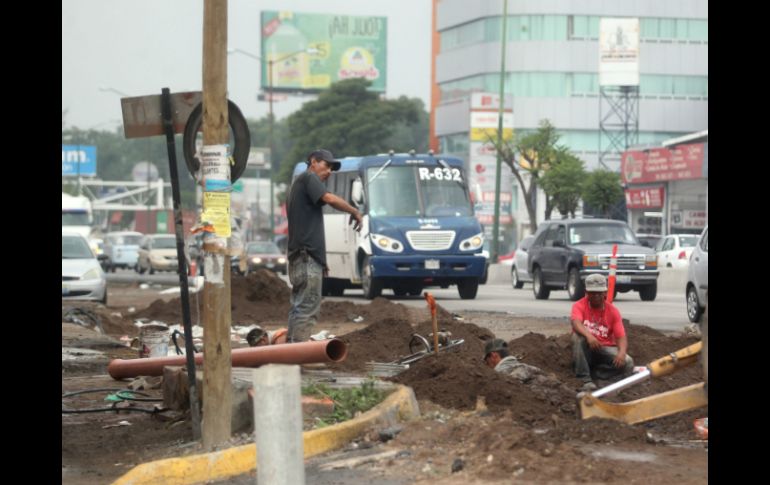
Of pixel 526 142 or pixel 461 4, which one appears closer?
pixel 526 142

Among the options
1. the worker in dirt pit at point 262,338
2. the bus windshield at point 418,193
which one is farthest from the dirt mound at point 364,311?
the worker in dirt pit at point 262,338

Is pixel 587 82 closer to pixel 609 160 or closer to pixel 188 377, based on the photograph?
pixel 609 160

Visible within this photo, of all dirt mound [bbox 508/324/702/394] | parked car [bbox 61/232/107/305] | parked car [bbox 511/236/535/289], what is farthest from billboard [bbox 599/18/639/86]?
dirt mound [bbox 508/324/702/394]

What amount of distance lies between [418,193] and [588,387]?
60.6 ft

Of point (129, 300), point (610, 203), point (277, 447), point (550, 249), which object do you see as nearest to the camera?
point (277, 447)

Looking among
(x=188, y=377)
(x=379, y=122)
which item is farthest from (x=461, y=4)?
(x=188, y=377)

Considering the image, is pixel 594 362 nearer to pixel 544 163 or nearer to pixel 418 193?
pixel 418 193

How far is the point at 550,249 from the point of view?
31250mm

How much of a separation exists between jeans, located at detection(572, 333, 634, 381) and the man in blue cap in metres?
2.22

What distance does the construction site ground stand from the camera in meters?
8.21

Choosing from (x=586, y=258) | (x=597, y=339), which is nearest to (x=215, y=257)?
(x=597, y=339)
